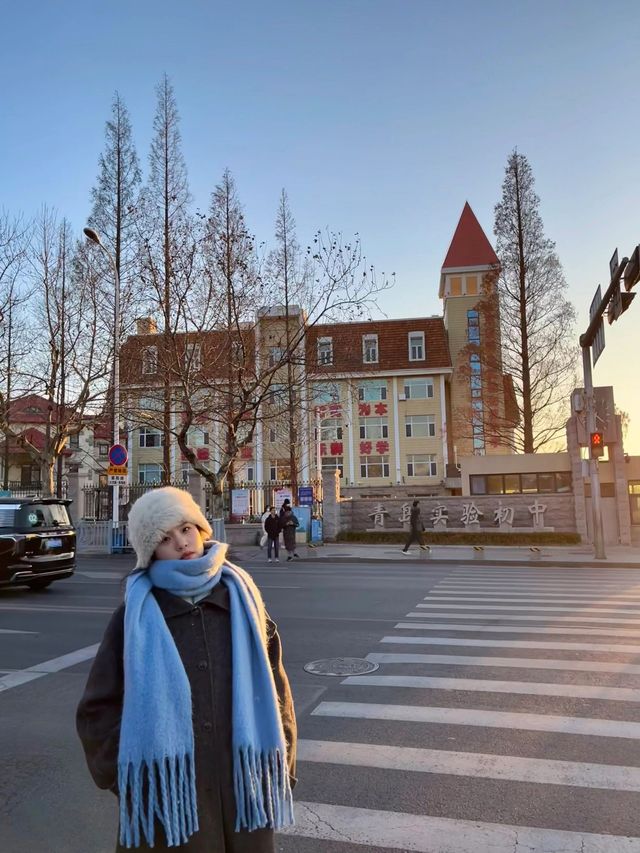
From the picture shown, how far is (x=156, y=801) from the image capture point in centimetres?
213

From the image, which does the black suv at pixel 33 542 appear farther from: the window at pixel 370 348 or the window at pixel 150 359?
the window at pixel 370 348

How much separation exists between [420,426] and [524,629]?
37615mm

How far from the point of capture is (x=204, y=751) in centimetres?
222

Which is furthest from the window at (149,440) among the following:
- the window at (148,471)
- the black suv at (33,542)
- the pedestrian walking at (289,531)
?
the black suv at (33,542)

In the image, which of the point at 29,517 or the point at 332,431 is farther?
the point at 332,431

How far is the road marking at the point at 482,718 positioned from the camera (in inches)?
194

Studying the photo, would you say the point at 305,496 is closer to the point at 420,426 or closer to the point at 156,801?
the point at 420,426

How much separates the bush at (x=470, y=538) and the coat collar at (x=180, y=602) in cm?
2352

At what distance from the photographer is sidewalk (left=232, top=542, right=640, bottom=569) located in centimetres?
1867

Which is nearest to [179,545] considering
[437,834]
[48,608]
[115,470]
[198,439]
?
[437,834]

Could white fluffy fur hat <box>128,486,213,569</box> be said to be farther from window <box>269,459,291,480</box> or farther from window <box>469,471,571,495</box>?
window <box>269,459,291,480</box>

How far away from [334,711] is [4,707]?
2.92 m

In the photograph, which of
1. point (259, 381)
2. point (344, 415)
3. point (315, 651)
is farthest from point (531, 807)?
point (344, 415)

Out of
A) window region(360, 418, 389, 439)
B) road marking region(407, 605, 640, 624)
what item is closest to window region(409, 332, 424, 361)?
window region(360, 418, 389, 439)
